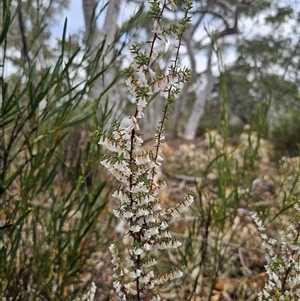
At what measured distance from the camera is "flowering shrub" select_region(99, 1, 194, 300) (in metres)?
0.93

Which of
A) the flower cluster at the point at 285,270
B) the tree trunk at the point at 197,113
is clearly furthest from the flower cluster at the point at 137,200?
the tree trunk at the point at 197,113

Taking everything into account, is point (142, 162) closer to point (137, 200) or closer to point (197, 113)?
point (137, 200)

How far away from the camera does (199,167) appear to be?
248 inches

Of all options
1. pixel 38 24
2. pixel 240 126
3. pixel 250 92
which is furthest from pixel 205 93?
pixel 38 24

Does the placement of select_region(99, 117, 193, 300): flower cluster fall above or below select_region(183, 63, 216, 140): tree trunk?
below

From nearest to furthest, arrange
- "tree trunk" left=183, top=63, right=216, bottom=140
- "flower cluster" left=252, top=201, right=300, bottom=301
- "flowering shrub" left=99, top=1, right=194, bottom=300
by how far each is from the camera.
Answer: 1. "flowering shrub" left=99, top=1, right=194, bottom=300
2. "flower cluster" left=252, top=201, right=300, bottom=301
3. "tree trunk" left=183, top=63, right=216, bottom=140

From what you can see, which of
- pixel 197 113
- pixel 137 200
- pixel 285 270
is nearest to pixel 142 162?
pixel 137 200

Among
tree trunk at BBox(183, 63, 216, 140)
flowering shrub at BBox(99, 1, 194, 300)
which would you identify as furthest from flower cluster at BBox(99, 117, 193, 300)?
tree trunk at BBox(183, 63, 216, 140)

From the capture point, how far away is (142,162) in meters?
1.01

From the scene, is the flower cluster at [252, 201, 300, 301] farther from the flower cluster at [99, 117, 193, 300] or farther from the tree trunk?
the tree trunk

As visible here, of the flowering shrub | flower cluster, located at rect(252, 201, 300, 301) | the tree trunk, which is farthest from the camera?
the tree trunk

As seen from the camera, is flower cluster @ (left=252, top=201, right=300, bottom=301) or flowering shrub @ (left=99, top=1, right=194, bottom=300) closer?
flowering shrub @ (left=99, top=1, right=194, bottom=300)

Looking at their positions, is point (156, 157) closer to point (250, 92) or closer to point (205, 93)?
point (205, 93)

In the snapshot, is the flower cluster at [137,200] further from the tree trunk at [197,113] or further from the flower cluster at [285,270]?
the tree trunk at [197,113]
